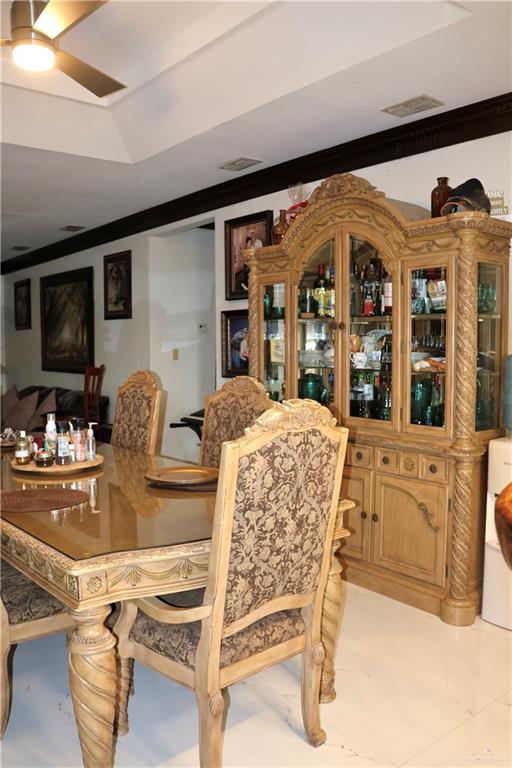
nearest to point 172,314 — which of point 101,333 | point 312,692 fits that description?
point 101,333

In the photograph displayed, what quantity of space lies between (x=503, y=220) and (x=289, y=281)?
121 centimetres

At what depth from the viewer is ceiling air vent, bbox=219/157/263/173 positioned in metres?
4.09

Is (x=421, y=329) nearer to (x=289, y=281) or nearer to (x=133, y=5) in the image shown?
(x=289, y=281)

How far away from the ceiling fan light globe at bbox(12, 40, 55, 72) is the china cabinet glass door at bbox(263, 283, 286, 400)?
1.81 m

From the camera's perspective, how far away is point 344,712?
7.32ft

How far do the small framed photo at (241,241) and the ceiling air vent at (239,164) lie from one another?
13.5 inches

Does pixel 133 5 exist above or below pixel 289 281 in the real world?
above

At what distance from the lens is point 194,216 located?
203 inches

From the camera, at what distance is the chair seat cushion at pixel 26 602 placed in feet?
6.70

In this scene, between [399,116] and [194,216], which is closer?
[399,116]

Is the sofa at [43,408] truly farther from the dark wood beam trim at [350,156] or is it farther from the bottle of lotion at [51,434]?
the bottle of lotion at [51,434]

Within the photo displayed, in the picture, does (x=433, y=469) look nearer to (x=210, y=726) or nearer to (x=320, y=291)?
(x=320, y=291)

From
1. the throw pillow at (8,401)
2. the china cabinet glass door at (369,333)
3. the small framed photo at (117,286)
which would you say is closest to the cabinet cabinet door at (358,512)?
the china cabinet glass door at (369,333)

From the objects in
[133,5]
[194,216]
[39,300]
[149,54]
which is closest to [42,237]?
[39,300]
